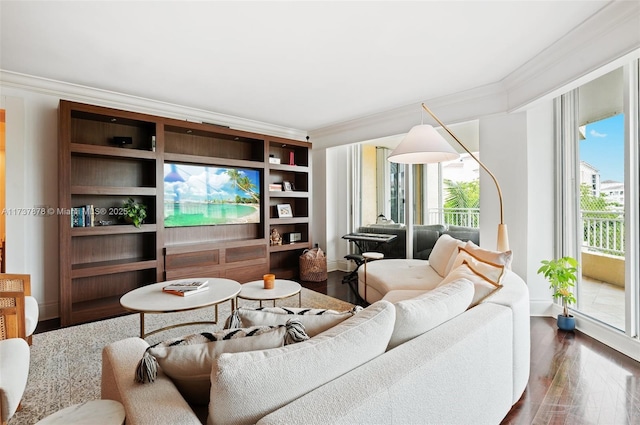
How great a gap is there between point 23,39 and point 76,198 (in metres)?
1.62

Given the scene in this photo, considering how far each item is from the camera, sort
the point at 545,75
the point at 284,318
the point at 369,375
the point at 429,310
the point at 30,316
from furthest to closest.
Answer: the point at 545,75
the point at 30,316
the point at 429,310
the point at 284,318
the point at 369,375

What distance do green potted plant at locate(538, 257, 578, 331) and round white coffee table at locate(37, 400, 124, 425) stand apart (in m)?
3.47

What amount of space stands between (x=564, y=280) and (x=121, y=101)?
17.0 ft

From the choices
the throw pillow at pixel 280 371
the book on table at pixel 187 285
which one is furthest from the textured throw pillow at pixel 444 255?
the book on table at pixel 187 285

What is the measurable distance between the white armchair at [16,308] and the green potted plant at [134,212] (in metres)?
1.21

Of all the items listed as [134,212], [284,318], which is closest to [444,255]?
[284,318]

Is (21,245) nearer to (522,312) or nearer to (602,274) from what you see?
(522,312)

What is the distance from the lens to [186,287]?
8.77 feet

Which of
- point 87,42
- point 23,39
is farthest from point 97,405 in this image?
point 23,39

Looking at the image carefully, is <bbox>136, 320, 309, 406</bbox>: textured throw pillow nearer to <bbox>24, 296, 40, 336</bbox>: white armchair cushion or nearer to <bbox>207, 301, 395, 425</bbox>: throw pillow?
<bbox>207, 301, 395, 425</bbox>: throw pillow

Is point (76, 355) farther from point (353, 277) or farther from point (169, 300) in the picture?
point (353, 277)

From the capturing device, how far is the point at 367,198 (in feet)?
18.0

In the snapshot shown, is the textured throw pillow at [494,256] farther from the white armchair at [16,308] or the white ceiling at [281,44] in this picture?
the white armchair at [16,308]

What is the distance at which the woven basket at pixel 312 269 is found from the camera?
4906 millimetres
